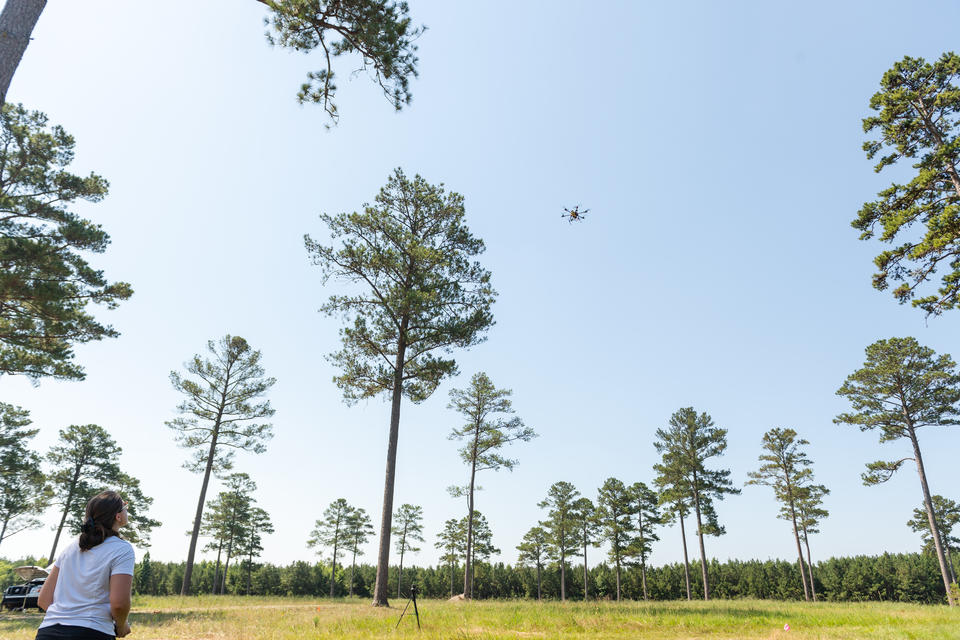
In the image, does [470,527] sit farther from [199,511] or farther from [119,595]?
[119,595]

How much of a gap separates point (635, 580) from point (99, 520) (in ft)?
237

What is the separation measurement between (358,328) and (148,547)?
34.4 meters

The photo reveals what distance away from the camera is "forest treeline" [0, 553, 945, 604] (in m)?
60.1

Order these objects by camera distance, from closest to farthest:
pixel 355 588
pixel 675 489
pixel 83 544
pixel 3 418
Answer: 1. pixel 83 544
2. pixel 3 418
3. pixel 675 489
4. pixel 355 588

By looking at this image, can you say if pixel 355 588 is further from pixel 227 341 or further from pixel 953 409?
pixel 953 409

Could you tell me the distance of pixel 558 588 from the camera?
6600 cm

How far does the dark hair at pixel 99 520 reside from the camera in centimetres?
350

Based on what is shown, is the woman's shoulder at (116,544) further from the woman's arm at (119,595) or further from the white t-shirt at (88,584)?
the woman's arm at (119,595)

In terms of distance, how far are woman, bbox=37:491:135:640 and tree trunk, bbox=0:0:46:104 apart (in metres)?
6.45

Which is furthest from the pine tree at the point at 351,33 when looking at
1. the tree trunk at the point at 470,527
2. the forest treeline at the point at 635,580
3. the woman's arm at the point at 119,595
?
the forest treeline at the point at 635,580

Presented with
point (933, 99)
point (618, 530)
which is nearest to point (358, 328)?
point (933, 99)

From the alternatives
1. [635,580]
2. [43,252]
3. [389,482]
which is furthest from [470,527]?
[635,580]

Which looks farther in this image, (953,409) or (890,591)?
(890,591)

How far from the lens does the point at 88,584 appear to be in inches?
134
